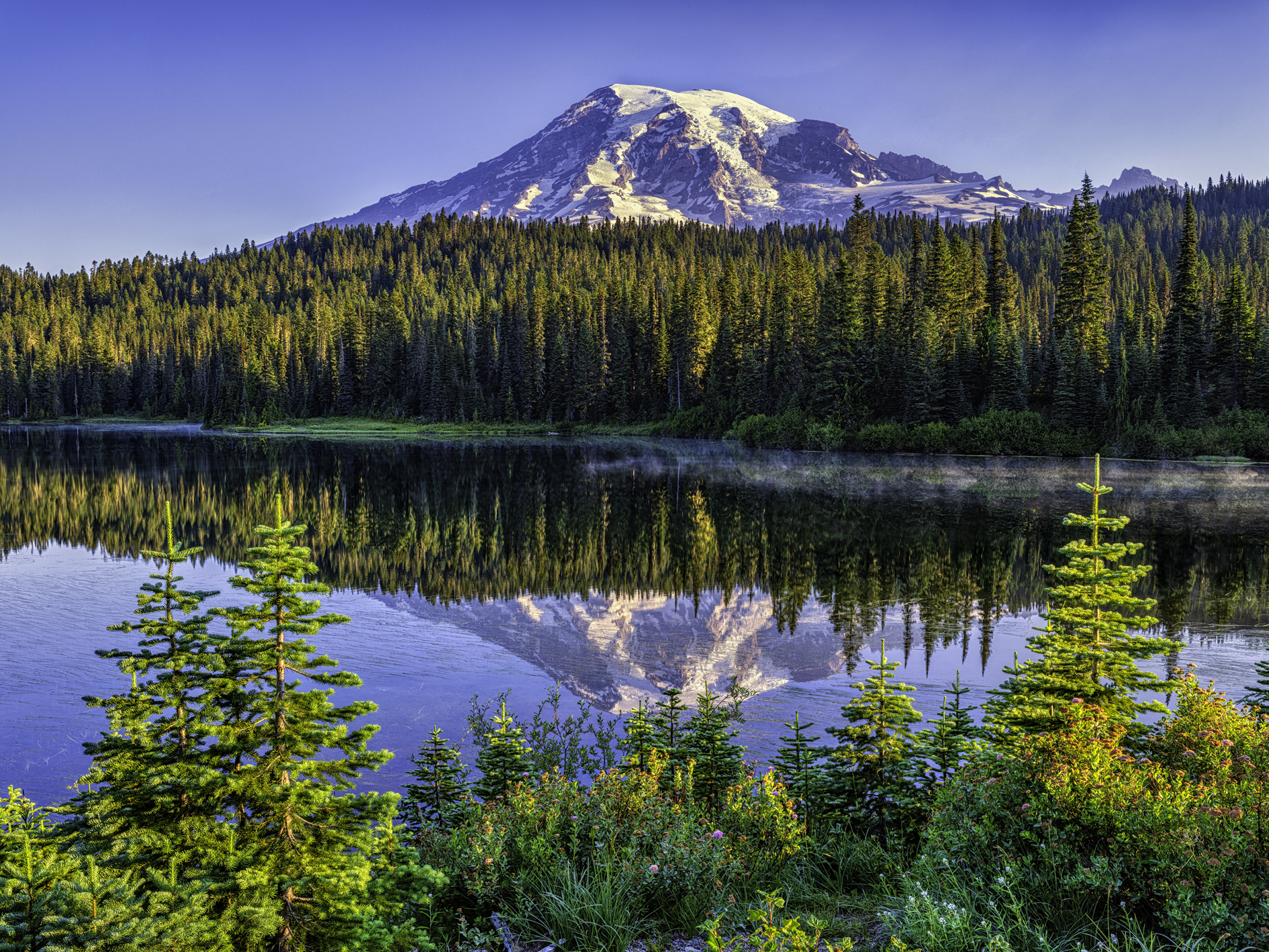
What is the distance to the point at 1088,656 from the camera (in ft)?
30.4

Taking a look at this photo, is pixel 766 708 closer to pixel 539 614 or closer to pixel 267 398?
pixel 539 614

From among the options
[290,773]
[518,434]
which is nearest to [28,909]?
[290,773]

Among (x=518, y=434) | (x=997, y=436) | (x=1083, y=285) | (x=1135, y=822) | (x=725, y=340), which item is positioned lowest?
(x=1135, y=822)

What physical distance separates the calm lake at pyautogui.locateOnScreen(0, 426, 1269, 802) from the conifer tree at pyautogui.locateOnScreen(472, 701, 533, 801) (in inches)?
67.2

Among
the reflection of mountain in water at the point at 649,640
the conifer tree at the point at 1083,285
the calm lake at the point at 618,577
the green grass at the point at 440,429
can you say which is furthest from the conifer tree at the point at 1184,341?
the reflection of mountain in water at the point at 649,640

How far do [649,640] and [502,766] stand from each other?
356 inches

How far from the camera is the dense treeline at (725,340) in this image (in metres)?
72.4

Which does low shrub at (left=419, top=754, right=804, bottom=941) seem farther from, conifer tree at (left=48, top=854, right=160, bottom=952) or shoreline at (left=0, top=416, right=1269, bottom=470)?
shoreline at (left=0, top=416, right=1269, bottom=470)

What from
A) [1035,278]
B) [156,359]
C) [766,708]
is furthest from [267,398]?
[1035,278]

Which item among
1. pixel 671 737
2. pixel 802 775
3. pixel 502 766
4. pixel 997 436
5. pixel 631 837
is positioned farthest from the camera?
pixel 997 436

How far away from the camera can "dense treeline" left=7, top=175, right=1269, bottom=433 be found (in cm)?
7244

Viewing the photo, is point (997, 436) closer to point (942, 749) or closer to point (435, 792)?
point (942, 749)

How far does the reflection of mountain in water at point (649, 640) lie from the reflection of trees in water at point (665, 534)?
81 centimetres

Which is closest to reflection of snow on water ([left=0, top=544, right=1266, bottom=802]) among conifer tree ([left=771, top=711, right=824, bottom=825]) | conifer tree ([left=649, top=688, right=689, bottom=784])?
conifer tree ([left=649, top=688, right=689, bottom=784])
